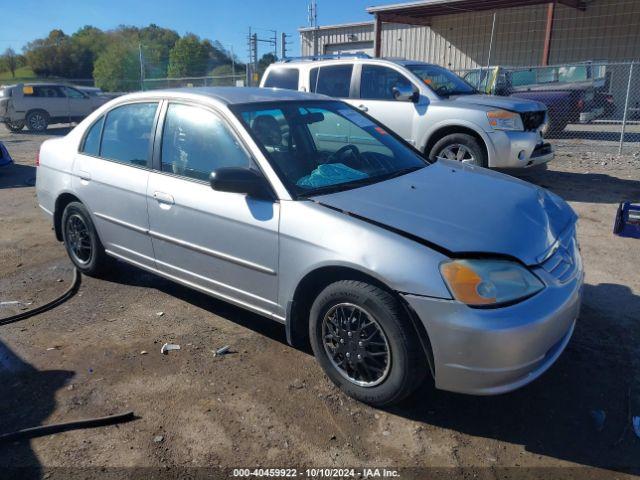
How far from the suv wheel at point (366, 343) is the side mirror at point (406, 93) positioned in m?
5.49

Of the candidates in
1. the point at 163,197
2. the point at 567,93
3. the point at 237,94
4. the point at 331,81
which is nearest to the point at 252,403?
the point at 163,197

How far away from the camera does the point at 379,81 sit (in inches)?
320

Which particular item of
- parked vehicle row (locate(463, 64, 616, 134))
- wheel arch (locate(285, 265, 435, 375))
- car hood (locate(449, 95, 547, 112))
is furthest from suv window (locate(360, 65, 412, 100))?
parked vehicle row (locate(463, 64, 616, 134))

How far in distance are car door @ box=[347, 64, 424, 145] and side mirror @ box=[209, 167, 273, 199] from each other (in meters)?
5.10

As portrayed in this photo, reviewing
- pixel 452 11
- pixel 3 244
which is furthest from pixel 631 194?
pixel 452 11

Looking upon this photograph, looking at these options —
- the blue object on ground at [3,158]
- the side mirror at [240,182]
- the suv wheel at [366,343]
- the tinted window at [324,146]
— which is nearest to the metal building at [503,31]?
the blue object on ground at [3,158]

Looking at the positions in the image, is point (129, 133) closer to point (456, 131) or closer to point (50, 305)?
point (50, 305)

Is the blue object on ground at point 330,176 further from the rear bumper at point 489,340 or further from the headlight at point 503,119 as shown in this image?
the headlight at point 503,119

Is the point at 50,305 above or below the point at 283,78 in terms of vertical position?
below

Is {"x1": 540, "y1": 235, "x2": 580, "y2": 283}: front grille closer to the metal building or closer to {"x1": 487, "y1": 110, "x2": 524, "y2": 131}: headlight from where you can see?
{"x1": 487, "y1": 110, "x2": 524, "y2": 131}: headlight

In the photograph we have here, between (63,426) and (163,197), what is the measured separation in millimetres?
1618

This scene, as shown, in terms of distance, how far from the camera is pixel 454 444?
105 inches

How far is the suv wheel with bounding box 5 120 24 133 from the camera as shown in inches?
716

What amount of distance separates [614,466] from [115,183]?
3769 millimetres
